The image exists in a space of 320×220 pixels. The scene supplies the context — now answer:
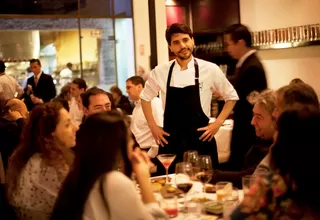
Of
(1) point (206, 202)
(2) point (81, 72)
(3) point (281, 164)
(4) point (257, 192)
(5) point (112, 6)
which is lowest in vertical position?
(1) point (206, 202)

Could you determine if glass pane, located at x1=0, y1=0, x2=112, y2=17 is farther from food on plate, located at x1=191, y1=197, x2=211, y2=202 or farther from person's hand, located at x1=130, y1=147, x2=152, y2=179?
person's hand, located at x1=130, y1=147, x2=152, y2=179

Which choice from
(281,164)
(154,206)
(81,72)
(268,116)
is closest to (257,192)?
(281,164)

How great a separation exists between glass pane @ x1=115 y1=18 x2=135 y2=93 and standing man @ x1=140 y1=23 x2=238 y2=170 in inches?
241

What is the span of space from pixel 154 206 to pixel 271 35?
23.3ft

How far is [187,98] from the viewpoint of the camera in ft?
12.1

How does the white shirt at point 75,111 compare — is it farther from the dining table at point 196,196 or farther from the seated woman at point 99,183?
the seated woman at point 99,183

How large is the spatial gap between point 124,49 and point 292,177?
8.59m

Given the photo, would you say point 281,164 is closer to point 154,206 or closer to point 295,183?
point 295,183

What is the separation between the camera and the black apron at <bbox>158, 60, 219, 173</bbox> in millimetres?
3672

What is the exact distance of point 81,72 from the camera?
978cm

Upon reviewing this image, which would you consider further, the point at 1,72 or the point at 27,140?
the point at 1,72

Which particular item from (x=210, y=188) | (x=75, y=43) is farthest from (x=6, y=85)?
(x=210, y=188)

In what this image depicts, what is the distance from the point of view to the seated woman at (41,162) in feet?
7.68

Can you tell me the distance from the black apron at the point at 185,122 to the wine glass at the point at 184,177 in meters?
1.04
